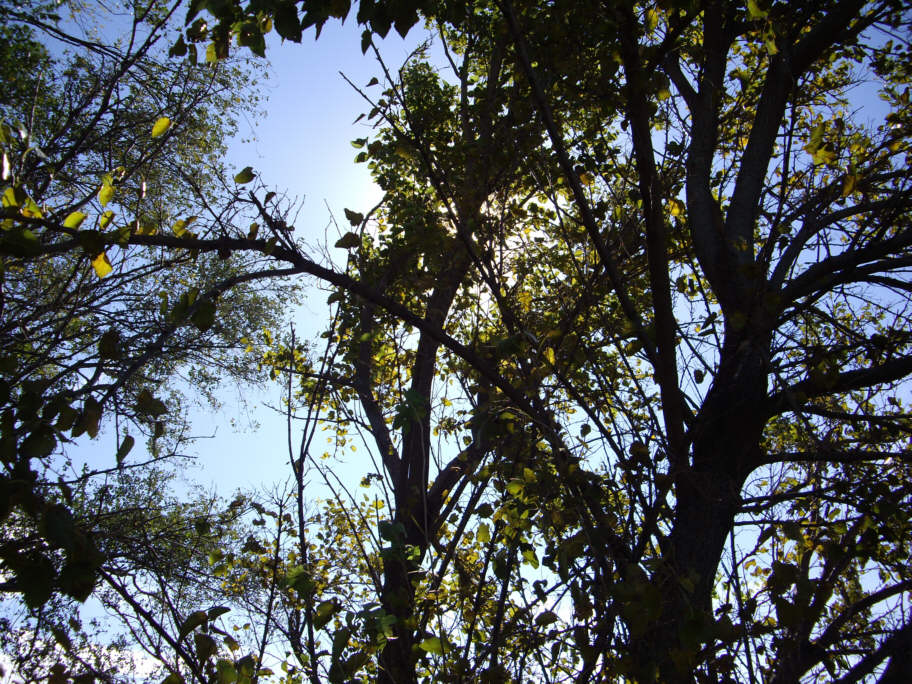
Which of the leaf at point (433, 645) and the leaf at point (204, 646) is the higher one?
the leaf at point (433, 645)

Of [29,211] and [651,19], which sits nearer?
[29,211]

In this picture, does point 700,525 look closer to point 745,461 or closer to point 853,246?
point 745,461

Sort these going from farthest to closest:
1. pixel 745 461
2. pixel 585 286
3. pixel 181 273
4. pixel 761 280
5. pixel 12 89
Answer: pixel 181 273 → pixel 12 89 → pixel 745 461 → pixel 585 286 → pixel 761 280

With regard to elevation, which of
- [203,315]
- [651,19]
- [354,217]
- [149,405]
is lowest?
[149,405]

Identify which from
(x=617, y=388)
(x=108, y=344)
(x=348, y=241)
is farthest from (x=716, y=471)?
(x=108, y=344)

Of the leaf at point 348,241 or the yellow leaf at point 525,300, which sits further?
the yellow leaf at point 525,300

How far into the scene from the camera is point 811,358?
287cm

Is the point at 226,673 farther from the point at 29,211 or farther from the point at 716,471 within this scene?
the point at 716,471

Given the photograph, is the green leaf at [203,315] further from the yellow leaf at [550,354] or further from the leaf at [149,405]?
the yellow leaf at [550,354]

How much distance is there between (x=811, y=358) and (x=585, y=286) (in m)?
1.17

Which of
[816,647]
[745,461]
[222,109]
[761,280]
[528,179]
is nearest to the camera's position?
[816,647]

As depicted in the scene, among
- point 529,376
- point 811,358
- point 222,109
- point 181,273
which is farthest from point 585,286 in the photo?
point 222,109

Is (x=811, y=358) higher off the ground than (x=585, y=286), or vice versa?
(x=585, y=286)

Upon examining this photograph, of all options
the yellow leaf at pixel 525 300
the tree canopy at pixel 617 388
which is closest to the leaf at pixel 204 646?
the tree canopy at pixel 617 388
